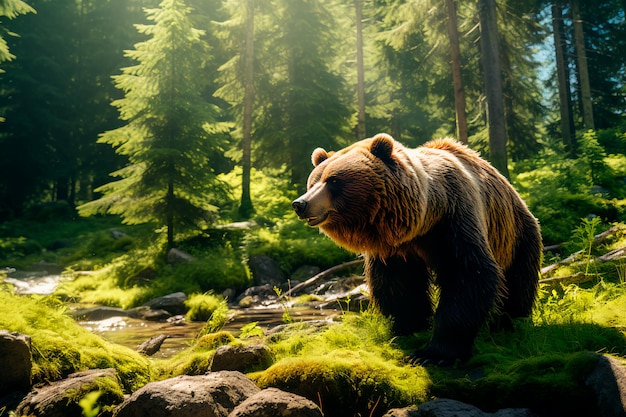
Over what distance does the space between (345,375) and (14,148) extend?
29786mm

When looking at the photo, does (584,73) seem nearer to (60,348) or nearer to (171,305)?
(171,305)

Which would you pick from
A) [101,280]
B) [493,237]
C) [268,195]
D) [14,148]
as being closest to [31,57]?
[14,148]

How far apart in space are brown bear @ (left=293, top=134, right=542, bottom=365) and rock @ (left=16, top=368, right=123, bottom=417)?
6.28ft

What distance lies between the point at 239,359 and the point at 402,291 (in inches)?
63.1

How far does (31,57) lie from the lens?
100 feet

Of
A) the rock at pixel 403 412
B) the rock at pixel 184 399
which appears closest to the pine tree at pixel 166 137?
the rock at pixel 184 399

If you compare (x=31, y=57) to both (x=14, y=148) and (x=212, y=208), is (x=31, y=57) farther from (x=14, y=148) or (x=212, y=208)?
(x=212, y=208)

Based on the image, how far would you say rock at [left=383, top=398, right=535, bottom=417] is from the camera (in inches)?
122

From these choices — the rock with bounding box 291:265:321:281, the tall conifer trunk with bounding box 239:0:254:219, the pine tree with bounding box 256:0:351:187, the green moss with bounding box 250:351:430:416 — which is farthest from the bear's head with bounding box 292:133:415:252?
the pine tree with bounding box 256:0:351:187

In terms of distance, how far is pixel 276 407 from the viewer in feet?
10.1

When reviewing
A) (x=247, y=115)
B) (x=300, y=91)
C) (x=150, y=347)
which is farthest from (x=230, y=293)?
(x=300, y=91)

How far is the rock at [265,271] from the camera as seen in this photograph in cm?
1329

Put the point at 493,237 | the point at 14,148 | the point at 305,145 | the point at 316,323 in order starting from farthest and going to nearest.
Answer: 1. the point at 14,148
2. the point at 305,145
3. the point at 316,323
4. the point at 493,237

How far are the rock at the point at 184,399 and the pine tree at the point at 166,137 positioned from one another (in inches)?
442
